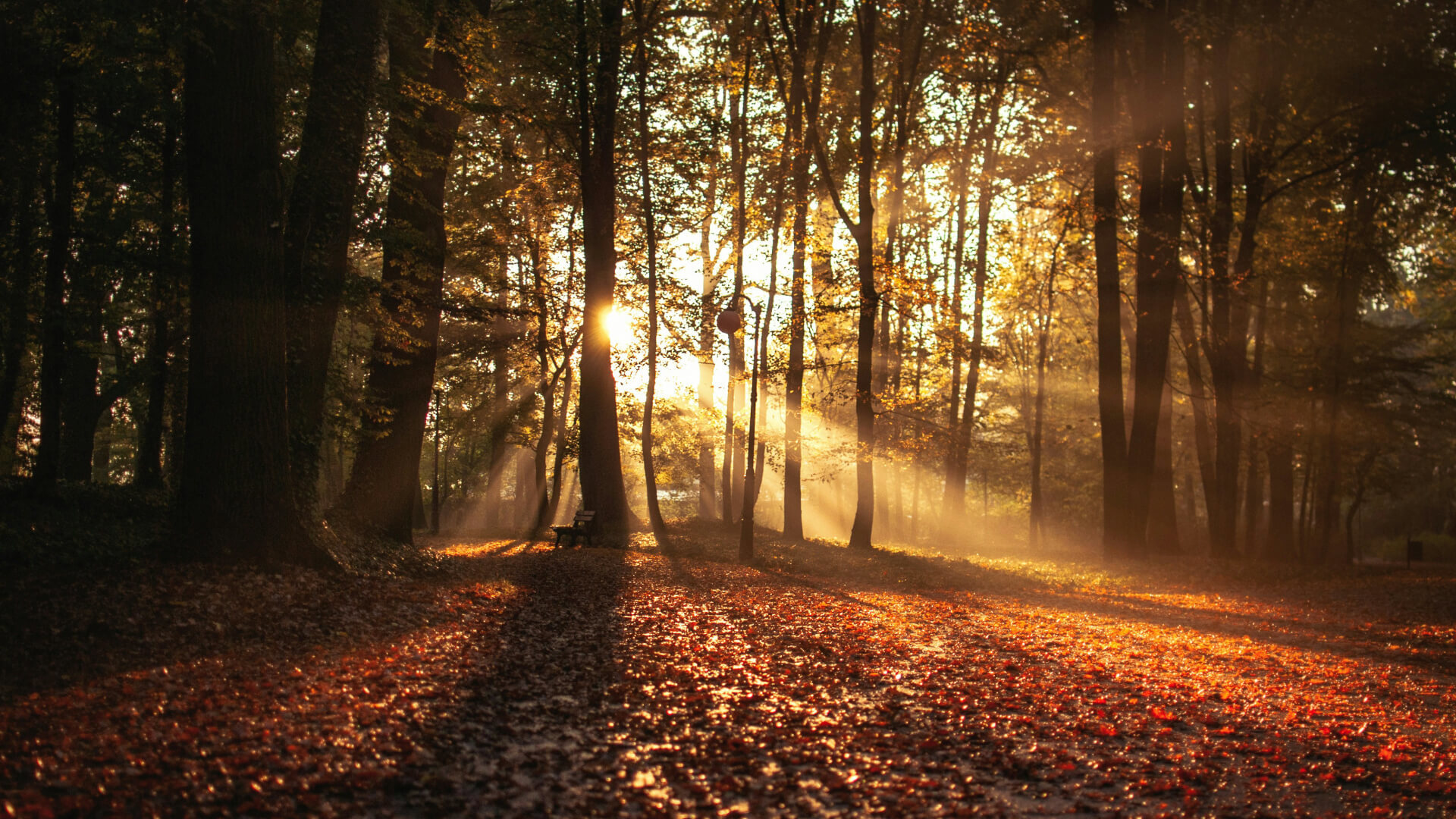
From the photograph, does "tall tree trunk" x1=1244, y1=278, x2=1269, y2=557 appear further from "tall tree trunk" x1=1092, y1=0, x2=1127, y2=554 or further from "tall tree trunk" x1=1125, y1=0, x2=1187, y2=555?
"tall tree trunk" x1=1092, y1=0, x2=1127, y2=554

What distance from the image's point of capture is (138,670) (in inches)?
219

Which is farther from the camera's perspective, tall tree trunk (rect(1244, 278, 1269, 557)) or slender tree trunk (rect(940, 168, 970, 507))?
slender tree trunk (rect(940, 168, 970, 507))

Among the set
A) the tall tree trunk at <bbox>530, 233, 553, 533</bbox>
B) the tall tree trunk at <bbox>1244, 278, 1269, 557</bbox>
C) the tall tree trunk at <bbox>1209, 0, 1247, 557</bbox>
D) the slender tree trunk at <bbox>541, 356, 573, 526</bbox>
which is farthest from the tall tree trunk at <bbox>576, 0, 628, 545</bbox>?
the tall tree trunk at <bbox>1244, 278, 1269, 557</bbox>

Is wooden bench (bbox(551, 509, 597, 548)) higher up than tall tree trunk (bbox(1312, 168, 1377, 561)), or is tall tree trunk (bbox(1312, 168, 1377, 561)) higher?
tall tree trunk (bbox(1312, 168, 1377, 561))

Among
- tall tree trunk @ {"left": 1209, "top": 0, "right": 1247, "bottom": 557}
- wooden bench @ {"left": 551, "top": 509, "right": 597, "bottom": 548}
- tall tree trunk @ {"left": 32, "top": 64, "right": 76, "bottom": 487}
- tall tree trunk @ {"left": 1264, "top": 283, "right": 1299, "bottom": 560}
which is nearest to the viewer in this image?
tall tree trunk @ {"left": 32, "top": 64, "right": 76, "bottom": 487}

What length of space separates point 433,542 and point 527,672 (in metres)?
16.6

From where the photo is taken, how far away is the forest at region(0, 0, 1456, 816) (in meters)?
5.03

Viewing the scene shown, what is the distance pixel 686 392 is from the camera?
30.0 m

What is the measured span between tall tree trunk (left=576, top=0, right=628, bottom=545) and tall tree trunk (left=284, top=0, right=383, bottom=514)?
20.0 feet

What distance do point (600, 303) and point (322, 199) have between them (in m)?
6.69

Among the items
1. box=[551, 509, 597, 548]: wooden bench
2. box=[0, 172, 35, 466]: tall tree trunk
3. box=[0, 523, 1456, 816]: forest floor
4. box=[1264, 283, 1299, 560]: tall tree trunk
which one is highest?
box=[0, 172, 35, 466]: tall tree trunk

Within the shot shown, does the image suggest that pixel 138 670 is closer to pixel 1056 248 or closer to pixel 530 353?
pixel 530 353

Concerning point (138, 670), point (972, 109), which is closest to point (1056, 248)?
point (972, 109)

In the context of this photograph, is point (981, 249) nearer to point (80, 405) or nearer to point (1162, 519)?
point (1162, 519)
